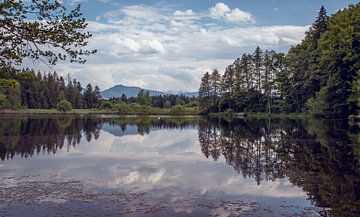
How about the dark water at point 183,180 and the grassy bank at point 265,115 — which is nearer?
the dark water at point 183,180

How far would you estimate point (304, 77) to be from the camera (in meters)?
66.9

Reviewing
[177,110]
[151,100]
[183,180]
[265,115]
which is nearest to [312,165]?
[183,180]

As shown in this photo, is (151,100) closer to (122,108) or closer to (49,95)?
(122,108)

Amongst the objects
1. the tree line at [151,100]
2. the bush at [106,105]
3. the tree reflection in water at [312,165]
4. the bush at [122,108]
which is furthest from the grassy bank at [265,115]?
the bush at [106,105]

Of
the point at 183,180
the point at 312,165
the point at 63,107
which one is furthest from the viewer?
the point at 63,107

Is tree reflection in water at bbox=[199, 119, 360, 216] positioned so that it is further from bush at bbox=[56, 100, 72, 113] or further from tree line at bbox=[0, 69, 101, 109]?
bush at bbox=[56, 100, 72, 113]

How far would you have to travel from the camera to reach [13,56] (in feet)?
29.3

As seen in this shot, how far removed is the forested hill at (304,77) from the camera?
165 ft

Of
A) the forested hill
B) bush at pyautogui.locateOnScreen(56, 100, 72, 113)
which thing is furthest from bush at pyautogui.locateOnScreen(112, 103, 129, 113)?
the forested hill

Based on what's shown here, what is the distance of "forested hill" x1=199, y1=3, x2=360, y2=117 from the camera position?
50375mm

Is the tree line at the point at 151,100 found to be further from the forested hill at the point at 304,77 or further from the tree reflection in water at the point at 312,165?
the tree reflection in water at the point at 312,165

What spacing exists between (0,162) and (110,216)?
11.2 m

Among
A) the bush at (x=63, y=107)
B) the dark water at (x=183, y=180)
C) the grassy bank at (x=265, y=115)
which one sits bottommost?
the dark water at (x=183, y=180)

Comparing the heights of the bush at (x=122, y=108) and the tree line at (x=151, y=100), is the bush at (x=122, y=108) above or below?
below
